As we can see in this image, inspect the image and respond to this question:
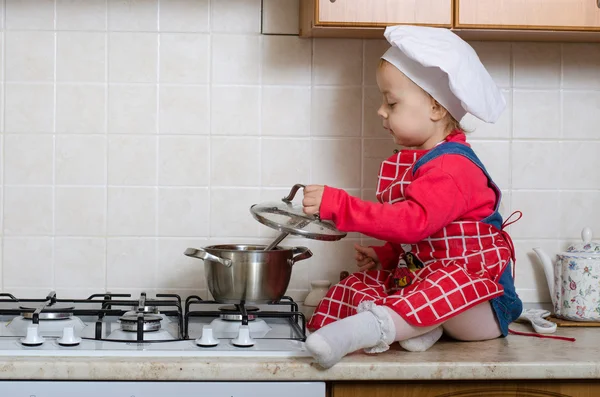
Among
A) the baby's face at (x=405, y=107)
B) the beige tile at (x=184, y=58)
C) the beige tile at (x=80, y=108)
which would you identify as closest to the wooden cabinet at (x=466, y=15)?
the baby's face at (x=405, y=107)

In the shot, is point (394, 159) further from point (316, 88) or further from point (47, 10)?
point (47, 10)

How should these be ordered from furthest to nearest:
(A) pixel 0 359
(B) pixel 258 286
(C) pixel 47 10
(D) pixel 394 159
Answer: (C) pixel 47 10, (D) pixel 394 159, (B) pixel 258 286, (A) pixel 0 359

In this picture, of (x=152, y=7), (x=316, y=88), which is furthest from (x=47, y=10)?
(x=316, y=88)

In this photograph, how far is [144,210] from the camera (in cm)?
185

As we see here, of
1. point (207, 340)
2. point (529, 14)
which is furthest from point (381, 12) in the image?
point (207, 340)

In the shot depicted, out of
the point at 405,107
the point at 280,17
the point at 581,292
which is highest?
the point at 280,17

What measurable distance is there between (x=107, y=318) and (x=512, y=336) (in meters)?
0.78

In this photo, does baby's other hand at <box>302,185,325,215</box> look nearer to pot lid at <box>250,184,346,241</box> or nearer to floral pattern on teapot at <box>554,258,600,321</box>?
pot lid at <box>250,184,346,241</box>

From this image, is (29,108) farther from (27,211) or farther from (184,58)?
(184,58)

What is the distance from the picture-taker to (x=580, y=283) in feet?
5.63

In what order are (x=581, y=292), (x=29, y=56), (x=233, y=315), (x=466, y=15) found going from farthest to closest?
(x=29, y=56) < (x=581, y=292) < (x=466, y=15) < (x=233, y=315)

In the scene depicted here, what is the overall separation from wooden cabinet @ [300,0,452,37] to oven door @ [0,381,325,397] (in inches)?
28.2

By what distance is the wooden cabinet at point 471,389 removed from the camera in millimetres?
1300

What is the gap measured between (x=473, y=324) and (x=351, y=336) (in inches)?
12.0
